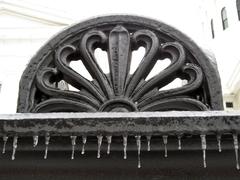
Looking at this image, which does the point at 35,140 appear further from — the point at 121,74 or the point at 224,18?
the point at 224,18

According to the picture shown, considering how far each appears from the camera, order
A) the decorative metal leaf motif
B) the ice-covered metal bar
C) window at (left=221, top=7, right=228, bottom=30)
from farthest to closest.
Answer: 1. window at (left=221, top=7, right=228, bottom=30)
2. the decorative metal leaf motif
3. the ice-covered metal bar

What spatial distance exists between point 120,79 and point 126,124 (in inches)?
28.5

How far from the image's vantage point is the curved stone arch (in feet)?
7.75

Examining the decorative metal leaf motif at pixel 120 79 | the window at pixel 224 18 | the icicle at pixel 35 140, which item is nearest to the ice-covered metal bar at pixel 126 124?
the icicle at pixel 35 140

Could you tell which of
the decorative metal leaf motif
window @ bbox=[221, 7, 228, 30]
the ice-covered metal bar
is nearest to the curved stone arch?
the decorative metal leaf motif

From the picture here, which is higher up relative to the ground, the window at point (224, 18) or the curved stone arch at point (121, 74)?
the window at point (224, 18)

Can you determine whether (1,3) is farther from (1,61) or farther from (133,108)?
(133,108)

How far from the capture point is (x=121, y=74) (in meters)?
2.47

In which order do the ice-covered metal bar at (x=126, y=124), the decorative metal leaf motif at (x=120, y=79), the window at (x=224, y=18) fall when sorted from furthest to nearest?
the window at (x=224, y=18) < the decorative metal leaf motif at (x=120, y=79) < the ice-covered metal bar at (x=126, y=124)

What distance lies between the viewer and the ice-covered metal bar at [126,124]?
1756mm

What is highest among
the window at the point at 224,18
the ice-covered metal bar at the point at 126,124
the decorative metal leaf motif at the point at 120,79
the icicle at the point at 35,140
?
the window at the point at 224,18

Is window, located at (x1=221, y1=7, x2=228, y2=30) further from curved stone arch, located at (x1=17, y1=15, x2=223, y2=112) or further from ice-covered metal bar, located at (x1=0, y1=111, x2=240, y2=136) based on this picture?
ice-covered metal bar, located at (x1=0, y1=111, x2=240, y2=136)

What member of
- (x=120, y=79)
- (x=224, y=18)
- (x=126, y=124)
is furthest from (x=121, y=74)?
(x=224, y=18)

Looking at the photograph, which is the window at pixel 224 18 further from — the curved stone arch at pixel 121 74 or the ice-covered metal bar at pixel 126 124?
the ice-covered metal bar at pixel 126 124
